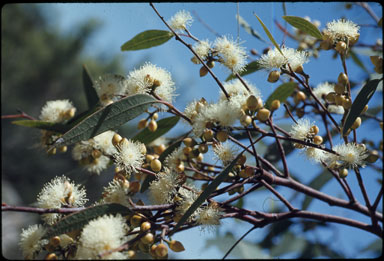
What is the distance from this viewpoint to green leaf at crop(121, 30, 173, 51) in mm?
743

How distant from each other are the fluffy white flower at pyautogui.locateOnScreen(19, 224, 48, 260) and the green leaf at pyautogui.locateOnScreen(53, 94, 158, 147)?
14 cm

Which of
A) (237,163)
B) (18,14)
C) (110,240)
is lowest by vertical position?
(110,240)

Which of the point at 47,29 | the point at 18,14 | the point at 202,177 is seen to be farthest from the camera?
the point at 47,29

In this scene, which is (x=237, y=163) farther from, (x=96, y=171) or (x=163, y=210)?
(x=96, y=171)

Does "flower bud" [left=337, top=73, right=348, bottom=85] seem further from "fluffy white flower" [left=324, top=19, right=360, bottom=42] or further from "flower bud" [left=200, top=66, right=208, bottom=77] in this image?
"flower bud" [left=200, top=66, right=208, bottom=77]

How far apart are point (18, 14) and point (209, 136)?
7640mm

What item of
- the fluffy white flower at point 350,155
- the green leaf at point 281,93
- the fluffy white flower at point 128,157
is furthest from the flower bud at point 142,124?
the fluffy white flower at point 350,155

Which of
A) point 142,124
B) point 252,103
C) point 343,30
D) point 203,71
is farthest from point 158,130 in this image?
point 343,30

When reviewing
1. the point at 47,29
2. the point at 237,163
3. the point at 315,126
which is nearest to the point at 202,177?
the point at 237,163

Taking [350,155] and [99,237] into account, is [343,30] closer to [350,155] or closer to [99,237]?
[350,155]

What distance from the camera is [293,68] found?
0.65m

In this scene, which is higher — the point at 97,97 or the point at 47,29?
the point at 47,29

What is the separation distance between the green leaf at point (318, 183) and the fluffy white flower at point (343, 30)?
0.35m

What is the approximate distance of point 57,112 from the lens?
0.85 meters
